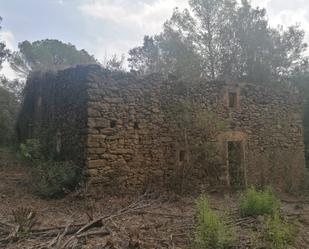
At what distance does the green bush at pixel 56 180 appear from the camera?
8.20m

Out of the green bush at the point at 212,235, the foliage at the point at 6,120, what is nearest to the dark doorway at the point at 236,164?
the green bush at the point at 212,235

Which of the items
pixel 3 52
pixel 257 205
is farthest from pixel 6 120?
pixel 257 205

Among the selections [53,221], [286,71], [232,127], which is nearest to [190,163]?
[232,127]

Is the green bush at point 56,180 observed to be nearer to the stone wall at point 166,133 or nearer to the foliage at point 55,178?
the foliage at point 55,178

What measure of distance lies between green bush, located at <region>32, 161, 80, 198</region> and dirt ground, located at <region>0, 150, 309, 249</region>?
0.24 meters

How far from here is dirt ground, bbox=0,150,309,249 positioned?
509 cm

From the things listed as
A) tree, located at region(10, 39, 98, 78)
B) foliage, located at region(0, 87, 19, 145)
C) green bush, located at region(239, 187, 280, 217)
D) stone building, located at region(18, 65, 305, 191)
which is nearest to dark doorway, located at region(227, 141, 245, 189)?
stone building, located at region(18, 65, 305, 191)

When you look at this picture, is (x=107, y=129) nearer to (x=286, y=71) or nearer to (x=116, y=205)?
(x=116, y=205)

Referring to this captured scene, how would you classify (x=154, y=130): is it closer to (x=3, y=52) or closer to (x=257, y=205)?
(x=257, y=205)

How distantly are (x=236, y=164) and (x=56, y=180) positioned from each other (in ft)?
17.0

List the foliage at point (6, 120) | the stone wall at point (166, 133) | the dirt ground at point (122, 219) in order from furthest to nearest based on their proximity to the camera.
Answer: the foliage at point (6, 120), the stone wall at point (166, 133), the dirt ground at point (122, 219)

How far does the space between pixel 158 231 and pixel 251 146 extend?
20.5 ft

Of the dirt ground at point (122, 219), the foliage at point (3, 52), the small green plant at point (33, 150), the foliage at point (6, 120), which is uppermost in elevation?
the foliage at point (3, 52)

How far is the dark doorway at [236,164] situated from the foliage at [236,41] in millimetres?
7259
